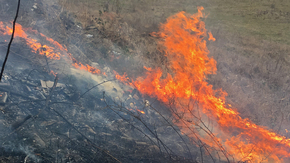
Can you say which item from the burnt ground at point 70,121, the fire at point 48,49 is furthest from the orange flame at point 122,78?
the fire at point 48,49

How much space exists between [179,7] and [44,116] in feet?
50.1

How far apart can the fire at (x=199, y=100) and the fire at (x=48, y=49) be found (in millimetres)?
2399

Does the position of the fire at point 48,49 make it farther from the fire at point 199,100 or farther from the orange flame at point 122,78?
the fire at point 199,100

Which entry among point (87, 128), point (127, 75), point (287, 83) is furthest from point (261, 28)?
point (87, 128)

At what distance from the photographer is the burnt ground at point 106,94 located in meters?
4.50

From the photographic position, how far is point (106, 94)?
22.4 ft

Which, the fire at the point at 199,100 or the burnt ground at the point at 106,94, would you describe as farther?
the fire at the point at 199,100

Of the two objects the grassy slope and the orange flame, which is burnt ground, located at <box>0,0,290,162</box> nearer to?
the grassy slope

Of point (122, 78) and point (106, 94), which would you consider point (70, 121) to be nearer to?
point (106, 94)

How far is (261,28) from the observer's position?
1483cm

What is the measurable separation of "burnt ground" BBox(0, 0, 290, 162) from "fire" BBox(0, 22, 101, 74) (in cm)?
38

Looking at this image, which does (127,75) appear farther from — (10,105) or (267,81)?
(267,81)

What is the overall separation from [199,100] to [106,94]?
4048mm

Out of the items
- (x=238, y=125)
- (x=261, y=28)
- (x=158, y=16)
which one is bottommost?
(x=238, y=125)
